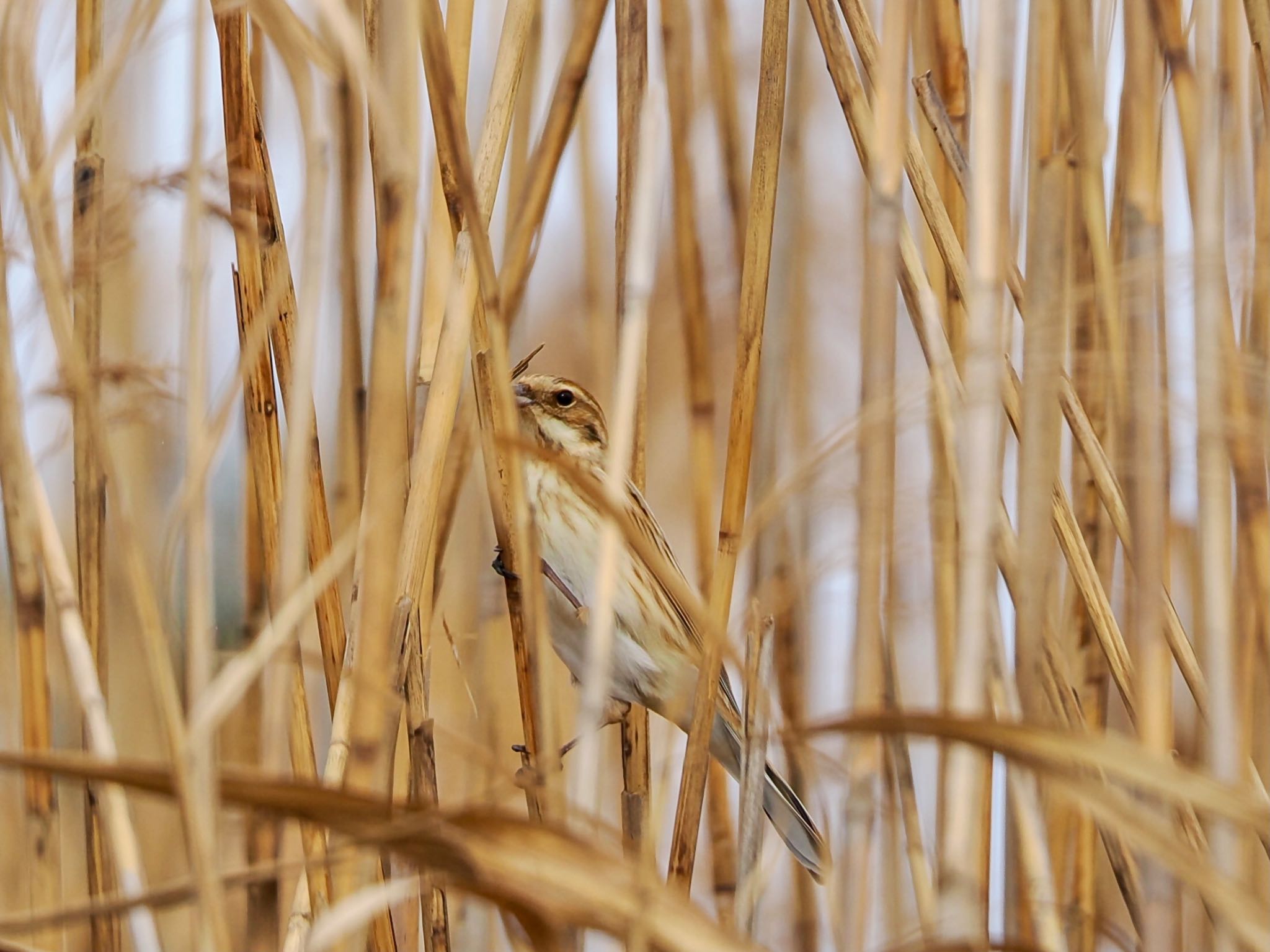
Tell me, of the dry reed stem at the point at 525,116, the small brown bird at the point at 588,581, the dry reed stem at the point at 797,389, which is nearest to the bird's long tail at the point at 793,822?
the dry reed stem at the point at 797,389

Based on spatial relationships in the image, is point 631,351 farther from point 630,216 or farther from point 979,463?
point 630,216

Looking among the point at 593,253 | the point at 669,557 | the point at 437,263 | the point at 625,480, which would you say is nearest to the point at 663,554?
the point at 669,557

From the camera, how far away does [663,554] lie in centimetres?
131

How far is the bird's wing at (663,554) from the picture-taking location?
1242mm

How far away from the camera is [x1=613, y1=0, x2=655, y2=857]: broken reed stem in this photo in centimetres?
84

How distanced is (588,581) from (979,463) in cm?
106

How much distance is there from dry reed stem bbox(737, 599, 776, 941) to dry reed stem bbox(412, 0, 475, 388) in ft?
1.00

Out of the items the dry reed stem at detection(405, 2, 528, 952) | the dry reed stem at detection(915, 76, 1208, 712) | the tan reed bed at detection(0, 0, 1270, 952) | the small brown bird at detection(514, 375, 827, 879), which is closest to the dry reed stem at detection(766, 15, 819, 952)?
the tan reed bed at detection(0, 0, 1270, 952)

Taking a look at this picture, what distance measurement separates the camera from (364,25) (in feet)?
2.70

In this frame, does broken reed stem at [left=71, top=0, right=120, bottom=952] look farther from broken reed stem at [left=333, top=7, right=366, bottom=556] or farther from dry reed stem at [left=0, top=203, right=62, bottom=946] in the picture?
broken reed stem at [left=333, top=7, right=366, bottom=556]

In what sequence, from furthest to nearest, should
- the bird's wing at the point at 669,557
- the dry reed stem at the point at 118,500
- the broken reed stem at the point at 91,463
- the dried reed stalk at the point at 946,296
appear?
the bird's wing at the point at 669,557
the dried reed stalk at the point at 946,296
the broken reed stem at the point at 91,463
the dry reed stem at the point at 118,500

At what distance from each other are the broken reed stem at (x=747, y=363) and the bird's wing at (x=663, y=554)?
22cm

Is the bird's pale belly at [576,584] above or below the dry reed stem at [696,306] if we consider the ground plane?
below

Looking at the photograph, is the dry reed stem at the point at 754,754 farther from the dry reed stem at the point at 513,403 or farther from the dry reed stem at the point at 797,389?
the dry reed stem at the point at 797,389
